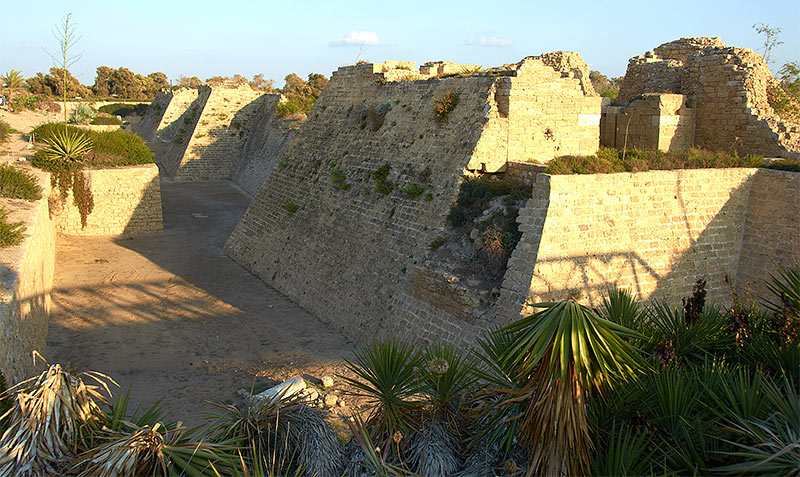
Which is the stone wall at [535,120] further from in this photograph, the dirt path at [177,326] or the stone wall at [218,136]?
the stone wall at [218,136]

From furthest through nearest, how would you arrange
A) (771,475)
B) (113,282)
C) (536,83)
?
(113,282) → (536,83) → (771,475)

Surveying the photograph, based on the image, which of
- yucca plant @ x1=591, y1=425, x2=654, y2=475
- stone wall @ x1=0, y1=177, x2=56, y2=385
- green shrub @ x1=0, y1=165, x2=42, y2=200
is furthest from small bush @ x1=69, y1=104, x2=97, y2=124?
yucca plant @ x1=591, y1=425, x2=654, y2=475

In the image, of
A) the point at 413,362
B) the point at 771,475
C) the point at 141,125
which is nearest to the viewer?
the point at 771,475

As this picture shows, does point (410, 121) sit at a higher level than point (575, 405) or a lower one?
higher

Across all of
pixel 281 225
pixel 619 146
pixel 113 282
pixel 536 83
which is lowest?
pixel 113 282

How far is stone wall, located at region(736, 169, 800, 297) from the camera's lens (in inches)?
405

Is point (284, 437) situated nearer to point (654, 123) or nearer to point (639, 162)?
point (639, 162)

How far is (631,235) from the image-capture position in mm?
9805

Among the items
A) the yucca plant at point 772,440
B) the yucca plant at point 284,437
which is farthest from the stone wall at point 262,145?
the yucca plant at point 772,440

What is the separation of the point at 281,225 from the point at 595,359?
1197cm

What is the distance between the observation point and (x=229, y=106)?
32594 mm

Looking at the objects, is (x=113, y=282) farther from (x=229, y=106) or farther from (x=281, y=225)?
(x=229, y=106)

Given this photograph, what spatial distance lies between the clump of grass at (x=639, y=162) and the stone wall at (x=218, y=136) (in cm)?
2387

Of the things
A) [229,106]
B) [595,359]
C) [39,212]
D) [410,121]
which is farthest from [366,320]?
[229,106]
